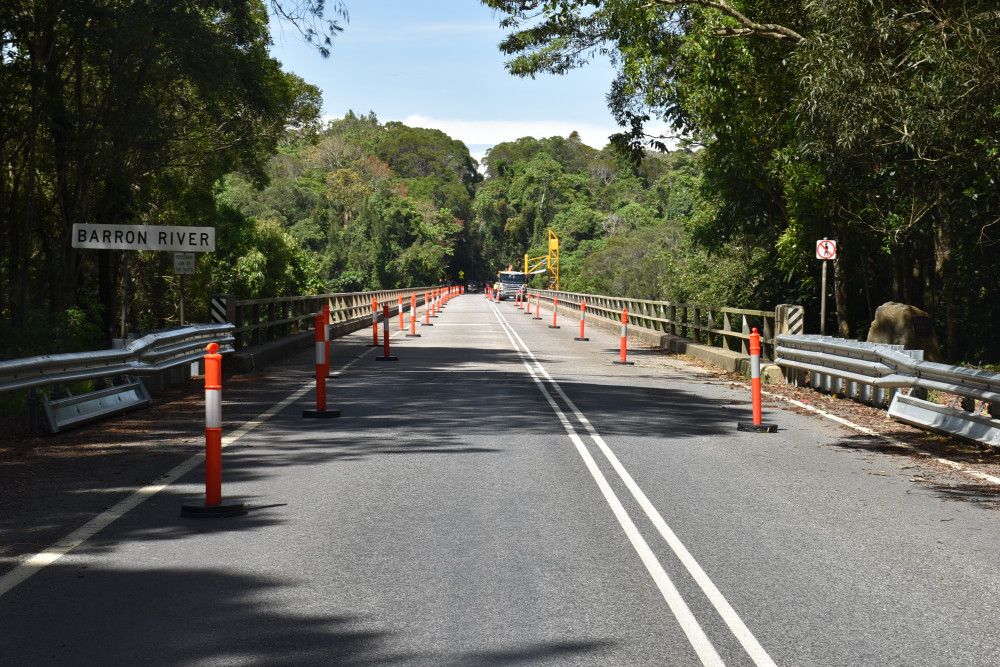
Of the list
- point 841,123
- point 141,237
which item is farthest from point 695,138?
point 141,237

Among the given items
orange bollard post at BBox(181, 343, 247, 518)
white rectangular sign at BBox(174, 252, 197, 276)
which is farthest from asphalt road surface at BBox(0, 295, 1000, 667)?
white rectangular sign at BBox(174, 252, 197, 276)

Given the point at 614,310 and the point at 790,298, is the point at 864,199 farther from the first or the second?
the point at 614,310

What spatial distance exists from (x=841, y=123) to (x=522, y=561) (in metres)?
11.4

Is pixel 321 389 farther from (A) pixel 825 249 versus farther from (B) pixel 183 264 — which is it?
(A) pixel 825 249

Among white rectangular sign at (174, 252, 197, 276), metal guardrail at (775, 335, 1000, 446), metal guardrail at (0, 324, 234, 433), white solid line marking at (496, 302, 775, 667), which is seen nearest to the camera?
white solid line marking at (496, 302, 775, 667)

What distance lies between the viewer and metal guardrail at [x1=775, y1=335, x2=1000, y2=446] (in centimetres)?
1143

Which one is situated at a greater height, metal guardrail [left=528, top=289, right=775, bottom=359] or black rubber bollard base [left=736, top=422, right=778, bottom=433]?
metal guardrail [left=528, top=289, right=775, bottom=359]

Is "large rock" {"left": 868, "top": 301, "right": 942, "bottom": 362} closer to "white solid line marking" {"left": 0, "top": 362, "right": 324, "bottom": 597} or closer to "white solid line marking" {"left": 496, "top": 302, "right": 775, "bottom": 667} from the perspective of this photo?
"white solid line marking" {"left": 496, "top": 302, "right": 775, "bottom": 667}

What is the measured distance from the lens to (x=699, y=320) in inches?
1080

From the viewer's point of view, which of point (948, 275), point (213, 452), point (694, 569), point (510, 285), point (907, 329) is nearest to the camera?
point (694, 569)

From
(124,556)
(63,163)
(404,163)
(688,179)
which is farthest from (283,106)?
(404,163)

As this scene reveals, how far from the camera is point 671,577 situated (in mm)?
6391

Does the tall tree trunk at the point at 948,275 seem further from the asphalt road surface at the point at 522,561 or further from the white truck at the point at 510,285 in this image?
the white truck at the point at 510,285

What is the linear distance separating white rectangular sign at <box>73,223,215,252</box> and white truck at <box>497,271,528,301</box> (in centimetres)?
7216
